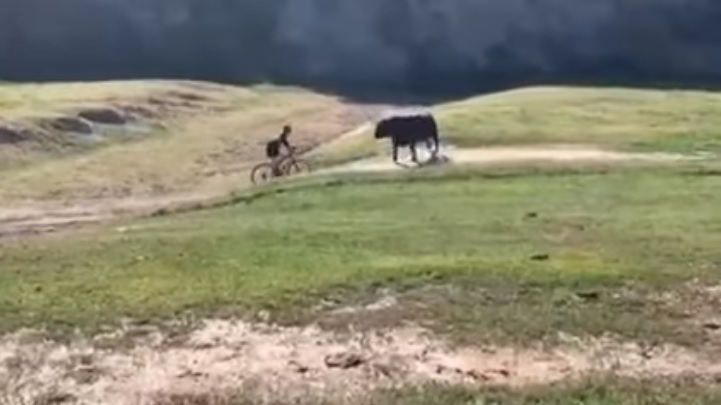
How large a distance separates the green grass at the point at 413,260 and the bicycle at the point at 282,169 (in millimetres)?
9068

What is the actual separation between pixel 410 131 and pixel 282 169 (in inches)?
119

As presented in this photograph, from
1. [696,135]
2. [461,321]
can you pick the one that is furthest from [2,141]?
[461,321]

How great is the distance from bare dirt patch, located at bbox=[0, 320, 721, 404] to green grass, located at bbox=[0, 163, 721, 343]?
0.64 meters

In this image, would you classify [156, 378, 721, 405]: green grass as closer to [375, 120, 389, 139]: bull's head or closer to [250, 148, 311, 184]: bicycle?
[250, 148, 311, 184]: bicycle

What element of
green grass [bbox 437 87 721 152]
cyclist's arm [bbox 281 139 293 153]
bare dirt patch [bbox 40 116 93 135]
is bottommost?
green grass [bbox 437 87 721 152]

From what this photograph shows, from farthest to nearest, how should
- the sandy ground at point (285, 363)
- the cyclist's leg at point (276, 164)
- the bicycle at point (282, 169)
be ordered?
the bicycle at point (282, 169) < the cyclist's leg at point (276, 164) < the sandy ground at point (285, 363)

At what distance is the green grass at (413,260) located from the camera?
56.9 ft

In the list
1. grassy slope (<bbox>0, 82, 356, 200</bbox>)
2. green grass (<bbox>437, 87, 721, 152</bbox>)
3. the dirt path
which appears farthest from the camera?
green grass (<bbox>437, 87, 721, 152</bbox>)

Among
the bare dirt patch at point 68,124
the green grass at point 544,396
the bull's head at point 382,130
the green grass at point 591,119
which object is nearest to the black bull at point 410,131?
the bull's head at point 382,130

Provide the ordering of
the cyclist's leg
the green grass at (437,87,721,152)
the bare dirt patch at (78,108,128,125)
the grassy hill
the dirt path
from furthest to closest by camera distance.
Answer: the bare dirt patch at (78,108,128,125)
the green grass at (437,87,721,152)
the cyclist's leg
the dirt path
the grassy hill

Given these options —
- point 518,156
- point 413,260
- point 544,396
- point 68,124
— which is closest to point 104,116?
point 68,124

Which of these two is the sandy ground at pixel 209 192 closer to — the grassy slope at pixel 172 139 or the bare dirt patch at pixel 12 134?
the grassy slope at pixel 172 139

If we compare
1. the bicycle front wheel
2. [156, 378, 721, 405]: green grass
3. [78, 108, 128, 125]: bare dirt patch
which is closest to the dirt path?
the bicycle front wheel

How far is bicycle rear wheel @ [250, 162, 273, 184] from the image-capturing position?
38938 mm
